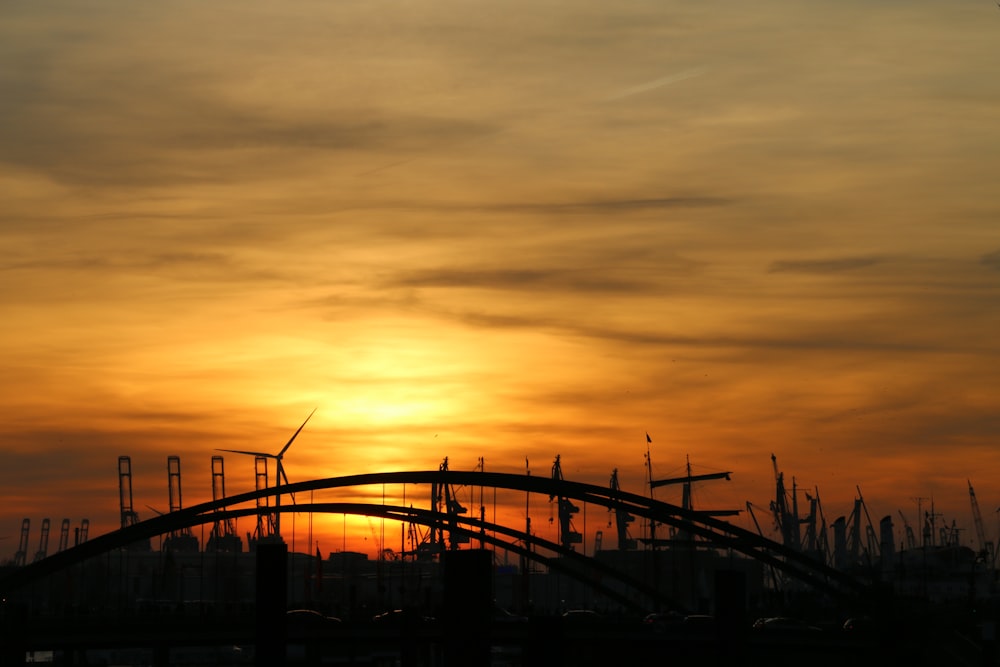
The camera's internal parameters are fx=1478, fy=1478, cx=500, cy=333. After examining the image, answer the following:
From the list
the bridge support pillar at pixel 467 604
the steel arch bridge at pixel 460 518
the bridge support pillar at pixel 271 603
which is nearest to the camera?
the bridge support pillar at pixel 467 604

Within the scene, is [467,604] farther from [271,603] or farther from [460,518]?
[460,518]

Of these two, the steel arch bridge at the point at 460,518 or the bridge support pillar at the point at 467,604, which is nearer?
the bridge support pillar at the point at 467,604

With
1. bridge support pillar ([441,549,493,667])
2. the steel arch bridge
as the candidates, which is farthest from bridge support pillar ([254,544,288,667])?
the steel arch bridge

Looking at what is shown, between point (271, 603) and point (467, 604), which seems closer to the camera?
point (467, 604)

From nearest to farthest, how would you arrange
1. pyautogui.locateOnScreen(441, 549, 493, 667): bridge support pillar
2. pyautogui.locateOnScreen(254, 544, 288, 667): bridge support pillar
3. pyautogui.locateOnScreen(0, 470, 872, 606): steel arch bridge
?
pyautogui.locateOnScreen(441, 549, 493, 667): bridge support pillar < pyautogui.locateOnScreen(254, 544, 288, 667): bridge support pillar < pyautogui.locateOnScreen(0, 470, 872, 606): steel arch bridge

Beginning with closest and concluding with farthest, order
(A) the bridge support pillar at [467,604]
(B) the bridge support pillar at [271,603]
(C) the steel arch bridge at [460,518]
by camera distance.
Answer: (A) the bridge support pillar at [467,604] < (B) the bridge support pillar at [271,603] < (C) the steel arch bridge at [460,518]

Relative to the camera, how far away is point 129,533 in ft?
358

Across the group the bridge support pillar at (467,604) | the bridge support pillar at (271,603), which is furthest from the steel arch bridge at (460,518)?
the bridge support pillar at (467,604)

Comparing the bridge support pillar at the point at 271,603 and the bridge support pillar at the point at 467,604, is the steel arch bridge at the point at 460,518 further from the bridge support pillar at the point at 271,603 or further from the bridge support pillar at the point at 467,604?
the bridge support pillar at the point at 467,604

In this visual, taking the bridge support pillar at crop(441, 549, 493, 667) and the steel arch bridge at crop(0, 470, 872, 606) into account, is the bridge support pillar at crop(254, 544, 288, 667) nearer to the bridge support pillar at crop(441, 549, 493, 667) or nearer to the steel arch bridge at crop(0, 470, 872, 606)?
the bridge support pillar at crop(441, 549, 493, 667)

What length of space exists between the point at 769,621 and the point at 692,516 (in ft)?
29.1

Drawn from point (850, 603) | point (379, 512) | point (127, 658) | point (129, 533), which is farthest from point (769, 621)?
point (127, 658)

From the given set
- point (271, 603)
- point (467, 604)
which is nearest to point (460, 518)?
point (271, 603)

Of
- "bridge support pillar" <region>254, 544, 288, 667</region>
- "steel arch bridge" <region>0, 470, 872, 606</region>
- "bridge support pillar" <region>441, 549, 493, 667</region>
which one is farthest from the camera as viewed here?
"steel arch bridge" <region>0, 470, 872, 606</region>
